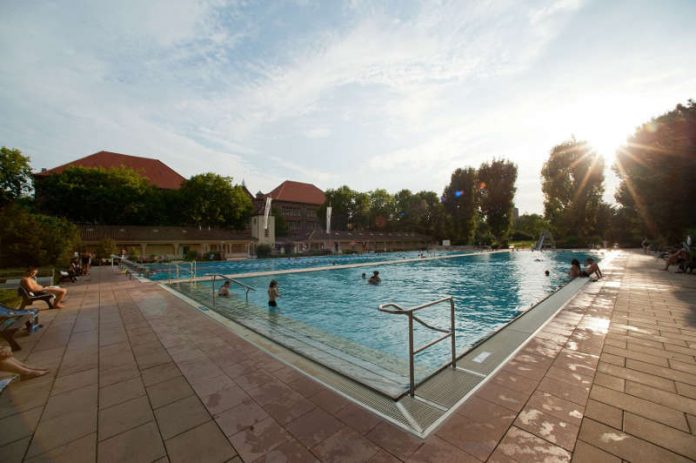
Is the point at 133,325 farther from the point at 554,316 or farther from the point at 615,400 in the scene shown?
the point at 554,316

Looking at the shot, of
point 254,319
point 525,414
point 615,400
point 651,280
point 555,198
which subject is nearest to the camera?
point 525,414

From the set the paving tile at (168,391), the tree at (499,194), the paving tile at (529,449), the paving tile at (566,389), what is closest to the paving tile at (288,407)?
the paving tile at (168,391)

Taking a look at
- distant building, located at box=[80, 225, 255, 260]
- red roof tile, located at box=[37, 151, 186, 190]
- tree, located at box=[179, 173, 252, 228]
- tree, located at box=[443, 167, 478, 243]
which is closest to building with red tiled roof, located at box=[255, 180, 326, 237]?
tree, located at box=[179, 173, 252, 228]

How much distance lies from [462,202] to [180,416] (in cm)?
5885

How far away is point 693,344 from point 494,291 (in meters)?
10.1

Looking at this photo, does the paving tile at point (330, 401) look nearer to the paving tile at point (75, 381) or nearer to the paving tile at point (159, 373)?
the paving tile at point (159, 373)

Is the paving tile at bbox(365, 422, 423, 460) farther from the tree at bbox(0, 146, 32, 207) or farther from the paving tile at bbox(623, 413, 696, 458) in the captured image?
the tree at bbox(0, 146, 32, 207)

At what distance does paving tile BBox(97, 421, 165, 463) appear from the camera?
244 cm

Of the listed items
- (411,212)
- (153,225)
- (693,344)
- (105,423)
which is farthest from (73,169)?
(411,212)

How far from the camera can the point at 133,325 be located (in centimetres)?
664

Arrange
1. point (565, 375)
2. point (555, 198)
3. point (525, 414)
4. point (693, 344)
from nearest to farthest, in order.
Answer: point (525, 414) → point (565, 375) → point (693, 344) → point (555, 198)

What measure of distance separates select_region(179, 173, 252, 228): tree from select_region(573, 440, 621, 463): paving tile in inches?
1777

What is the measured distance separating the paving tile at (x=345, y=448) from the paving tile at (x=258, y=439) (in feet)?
1.35

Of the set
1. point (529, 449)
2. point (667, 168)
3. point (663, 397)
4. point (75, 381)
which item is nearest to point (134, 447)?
point (75, 381)
